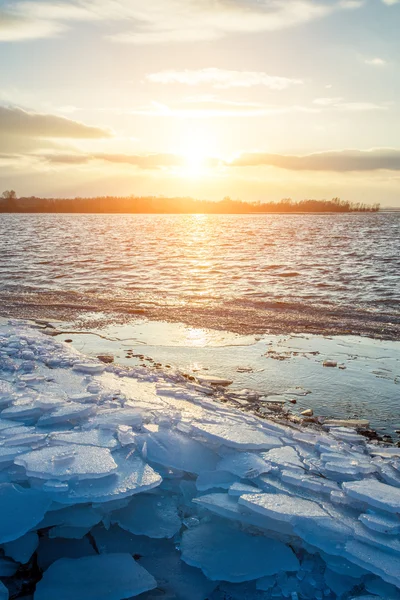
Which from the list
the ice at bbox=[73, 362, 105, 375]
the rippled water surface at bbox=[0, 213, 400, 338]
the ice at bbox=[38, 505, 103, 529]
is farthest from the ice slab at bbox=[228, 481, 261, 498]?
the rippled water surface at bbox=[0, 213, 400, 338]

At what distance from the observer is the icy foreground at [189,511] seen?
253 centimetres

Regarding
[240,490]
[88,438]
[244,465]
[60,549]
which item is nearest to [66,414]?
[88,438]

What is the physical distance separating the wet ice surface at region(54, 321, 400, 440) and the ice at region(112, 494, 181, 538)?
7.32 ft

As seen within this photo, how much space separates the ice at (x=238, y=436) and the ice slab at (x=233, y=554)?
688 mm

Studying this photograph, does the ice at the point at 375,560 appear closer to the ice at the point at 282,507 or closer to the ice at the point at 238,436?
the ice at the point at 282,507

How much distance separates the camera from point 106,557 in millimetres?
2641


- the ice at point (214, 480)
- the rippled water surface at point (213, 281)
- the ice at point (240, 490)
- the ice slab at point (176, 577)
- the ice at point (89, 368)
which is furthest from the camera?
the rippled water surface at point (213, 281)

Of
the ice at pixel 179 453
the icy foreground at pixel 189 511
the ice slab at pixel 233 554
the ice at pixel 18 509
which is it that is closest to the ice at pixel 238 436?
the icy foreground at pixel 189 511

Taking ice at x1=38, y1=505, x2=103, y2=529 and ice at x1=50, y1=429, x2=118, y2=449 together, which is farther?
ice at x1=50, y1=429, x2=118, y2=449

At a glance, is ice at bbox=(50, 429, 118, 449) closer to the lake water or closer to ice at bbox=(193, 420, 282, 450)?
ice at bbox=(193, 420, 282, 450)

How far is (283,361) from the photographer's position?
6676 mm

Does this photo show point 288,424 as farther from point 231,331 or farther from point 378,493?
point 231,331

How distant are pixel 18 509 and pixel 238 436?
1.57m

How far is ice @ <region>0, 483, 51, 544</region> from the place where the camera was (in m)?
2.64
